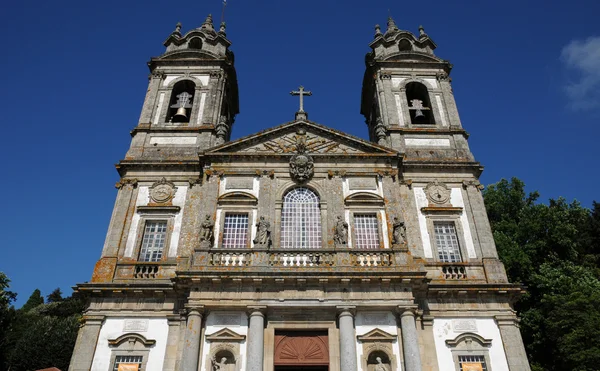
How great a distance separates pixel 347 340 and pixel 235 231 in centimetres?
560

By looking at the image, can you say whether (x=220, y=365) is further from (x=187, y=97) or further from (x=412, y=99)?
(x=412, y=99)

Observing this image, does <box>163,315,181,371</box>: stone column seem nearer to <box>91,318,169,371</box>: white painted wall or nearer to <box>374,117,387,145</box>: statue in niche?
<box>91,318,169,371</box>: white painted wall

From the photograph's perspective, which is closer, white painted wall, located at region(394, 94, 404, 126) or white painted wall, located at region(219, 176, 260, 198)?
white painted wall, located at region(219, 176, 260, 198)

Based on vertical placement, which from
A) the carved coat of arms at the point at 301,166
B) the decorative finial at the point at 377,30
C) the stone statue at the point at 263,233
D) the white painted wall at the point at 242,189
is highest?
the decorative finial at the point at 377,30

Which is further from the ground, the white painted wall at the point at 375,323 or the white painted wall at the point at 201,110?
the white painted wall at the point at 201,110

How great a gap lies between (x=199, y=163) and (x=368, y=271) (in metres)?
A: 8.15

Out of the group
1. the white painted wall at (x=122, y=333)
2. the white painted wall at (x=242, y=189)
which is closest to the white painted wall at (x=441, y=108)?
the white painted wall at (x=242, y=189)

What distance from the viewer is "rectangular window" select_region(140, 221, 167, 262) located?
54.3 ft

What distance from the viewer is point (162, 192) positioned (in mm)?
17891

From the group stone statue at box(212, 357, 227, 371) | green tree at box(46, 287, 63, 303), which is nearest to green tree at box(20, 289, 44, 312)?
green tree at box(46, 287, 63, 303)

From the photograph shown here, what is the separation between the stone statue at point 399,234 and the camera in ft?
49.8

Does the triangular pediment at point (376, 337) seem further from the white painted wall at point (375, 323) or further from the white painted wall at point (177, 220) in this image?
the white painted wall at point (177, 220)

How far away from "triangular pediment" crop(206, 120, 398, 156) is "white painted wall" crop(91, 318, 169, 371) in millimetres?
6634

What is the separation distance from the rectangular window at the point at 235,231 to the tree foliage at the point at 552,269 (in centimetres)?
1282
